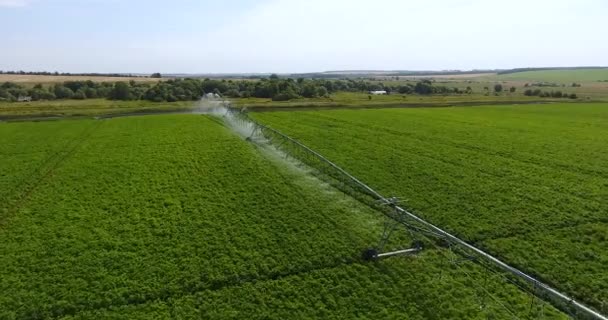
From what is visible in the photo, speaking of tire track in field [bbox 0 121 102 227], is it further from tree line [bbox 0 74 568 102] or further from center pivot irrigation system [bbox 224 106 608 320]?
tree line [bbox 0 74 568 102]

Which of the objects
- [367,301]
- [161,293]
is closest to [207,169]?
[161,293]

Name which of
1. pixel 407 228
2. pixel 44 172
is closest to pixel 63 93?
pixel 44 172

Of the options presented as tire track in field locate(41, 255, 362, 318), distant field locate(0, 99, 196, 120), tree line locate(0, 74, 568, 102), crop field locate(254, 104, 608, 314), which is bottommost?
tire track in field locate(41, 255, 362, 318)

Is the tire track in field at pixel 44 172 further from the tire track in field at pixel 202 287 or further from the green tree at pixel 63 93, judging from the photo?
the green tree at pixel 63 93

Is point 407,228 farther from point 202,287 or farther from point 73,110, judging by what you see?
point 73,110

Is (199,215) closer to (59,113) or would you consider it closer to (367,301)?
(367,301)

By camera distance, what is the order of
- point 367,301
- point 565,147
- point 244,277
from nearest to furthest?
point 367,301
point 244,277
point 565,147

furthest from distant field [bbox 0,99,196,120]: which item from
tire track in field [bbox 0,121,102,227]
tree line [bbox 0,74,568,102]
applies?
tire track in field [bbox 0,121,102,227]
